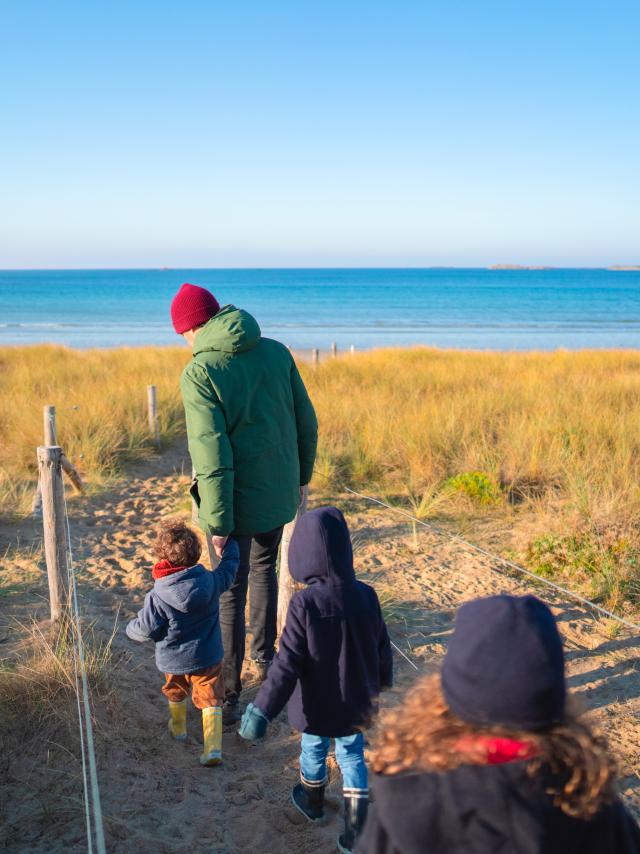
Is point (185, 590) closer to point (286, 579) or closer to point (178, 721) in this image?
point (178, 721)

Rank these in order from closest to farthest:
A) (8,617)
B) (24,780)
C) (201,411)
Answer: (24,780) < (201,411) < (8,617)

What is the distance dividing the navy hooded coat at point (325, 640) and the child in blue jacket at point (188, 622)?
2.09 ft

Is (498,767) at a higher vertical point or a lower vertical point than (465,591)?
higher

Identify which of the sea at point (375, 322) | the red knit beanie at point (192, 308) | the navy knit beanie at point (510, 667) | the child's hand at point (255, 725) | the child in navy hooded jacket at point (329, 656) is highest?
the red knit beanie at point (192, 308)

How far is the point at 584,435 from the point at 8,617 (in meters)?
5.80

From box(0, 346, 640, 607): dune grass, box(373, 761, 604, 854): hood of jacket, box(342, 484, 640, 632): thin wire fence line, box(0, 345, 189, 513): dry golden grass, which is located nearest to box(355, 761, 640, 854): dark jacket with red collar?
box(373, 761, 604, 854): hood of jacket

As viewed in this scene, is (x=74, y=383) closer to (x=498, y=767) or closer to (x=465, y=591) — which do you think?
(x=465, y=591)

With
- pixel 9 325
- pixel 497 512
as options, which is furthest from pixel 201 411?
pixel 9 325

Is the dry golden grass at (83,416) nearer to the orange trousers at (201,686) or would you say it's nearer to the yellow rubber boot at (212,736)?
the orange trousers at (201,686)

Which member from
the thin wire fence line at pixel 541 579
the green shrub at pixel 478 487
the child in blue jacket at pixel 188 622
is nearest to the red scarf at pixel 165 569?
the child in blue jacket at pixel 188 622

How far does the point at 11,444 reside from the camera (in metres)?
8.06

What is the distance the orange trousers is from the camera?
311 cm

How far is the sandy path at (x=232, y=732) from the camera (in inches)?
106

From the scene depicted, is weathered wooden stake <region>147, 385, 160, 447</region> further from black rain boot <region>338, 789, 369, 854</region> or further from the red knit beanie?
black rain boot <region>338, 789, 369, 854</region>
